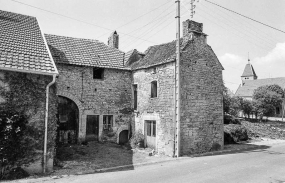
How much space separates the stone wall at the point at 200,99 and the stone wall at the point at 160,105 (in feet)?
2.36

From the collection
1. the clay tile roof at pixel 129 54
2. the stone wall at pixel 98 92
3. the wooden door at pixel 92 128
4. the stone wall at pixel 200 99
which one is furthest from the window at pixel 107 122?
the stone wall at pixel 200 99

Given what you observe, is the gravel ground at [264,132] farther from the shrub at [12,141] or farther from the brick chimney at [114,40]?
the shrub at [12,141]

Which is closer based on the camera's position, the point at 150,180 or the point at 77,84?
the point at 150,180

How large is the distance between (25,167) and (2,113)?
237cm

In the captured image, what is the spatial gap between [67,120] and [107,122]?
9.14 feet

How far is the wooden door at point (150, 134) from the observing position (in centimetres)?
1432

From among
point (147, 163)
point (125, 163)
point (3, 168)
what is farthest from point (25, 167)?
point (147, 163)

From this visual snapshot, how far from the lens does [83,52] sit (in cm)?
1585

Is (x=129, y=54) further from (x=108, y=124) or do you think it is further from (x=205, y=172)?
(x=205, y=172)

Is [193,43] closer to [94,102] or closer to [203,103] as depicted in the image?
[203,103]

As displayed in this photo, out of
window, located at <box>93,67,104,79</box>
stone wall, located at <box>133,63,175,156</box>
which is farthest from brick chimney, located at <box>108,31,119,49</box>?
stone wall, located at <box>133,63,175,156</box>

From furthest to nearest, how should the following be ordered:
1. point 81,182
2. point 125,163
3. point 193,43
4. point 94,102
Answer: point 94,102, point 193,43, point 125,163, point 81,182

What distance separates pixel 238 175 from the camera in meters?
8.88

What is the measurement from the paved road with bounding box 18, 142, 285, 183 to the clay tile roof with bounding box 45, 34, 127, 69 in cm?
820
